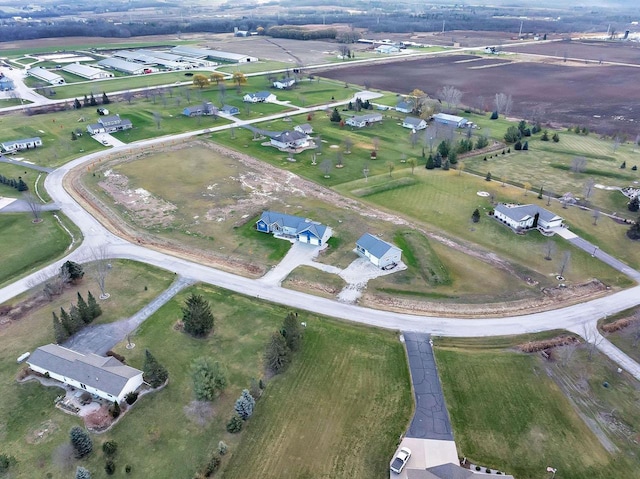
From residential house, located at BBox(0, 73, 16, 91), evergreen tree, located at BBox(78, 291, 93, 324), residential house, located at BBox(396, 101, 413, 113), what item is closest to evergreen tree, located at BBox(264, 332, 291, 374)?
evergreen tree, located at BBox(78, 291, 93, 324)

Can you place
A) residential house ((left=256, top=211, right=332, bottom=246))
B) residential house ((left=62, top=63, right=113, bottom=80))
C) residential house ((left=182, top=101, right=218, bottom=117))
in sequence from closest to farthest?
residential house ((left=256, top=211, right=332, bottom=246))
residential house ((left=182, top=101, right=218, bottom=117))
residential house ((left=62, top=63, right=113, bottom=80))

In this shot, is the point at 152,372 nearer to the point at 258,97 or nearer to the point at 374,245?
the point at 374,245

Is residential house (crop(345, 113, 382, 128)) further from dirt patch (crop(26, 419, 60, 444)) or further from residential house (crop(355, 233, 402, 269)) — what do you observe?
dirt patch (crop(26, 419, 60, 444))

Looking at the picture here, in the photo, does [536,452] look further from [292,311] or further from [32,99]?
[32,99]

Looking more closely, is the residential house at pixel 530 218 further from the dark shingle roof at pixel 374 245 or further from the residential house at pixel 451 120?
the residential house at pixel 451 120

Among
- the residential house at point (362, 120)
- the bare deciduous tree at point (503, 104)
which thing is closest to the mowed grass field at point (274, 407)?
the residential house at point (362, 120)

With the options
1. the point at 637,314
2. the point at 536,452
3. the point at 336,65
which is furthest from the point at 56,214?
the point at 336,65

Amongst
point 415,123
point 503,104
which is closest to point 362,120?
point 415,123

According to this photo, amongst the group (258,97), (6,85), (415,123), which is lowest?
(415,123)
